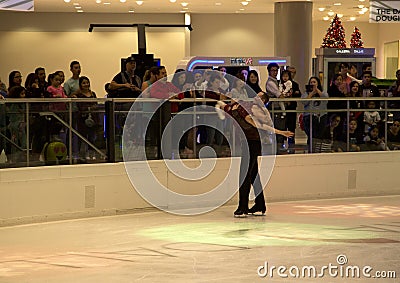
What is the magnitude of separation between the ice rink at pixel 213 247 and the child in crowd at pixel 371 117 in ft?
6.10

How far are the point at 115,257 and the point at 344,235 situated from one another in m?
3.06

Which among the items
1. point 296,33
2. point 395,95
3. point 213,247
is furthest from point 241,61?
point 213,247

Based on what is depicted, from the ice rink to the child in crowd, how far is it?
1858 mm

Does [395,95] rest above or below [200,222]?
above

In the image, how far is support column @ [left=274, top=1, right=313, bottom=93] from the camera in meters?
25.7

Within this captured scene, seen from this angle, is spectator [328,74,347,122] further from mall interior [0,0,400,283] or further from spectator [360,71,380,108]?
mall interior [0,0,400,283]

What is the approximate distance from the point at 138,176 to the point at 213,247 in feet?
11.2

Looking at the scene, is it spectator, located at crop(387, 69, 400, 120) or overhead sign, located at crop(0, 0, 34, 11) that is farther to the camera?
overhead sign, located at crop(0, 0, 34, 11)

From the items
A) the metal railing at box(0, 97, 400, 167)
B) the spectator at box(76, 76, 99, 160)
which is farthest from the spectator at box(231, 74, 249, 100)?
the spectator at box(76, 76, 99, 160)

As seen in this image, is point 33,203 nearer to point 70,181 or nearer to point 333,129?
point 70,181

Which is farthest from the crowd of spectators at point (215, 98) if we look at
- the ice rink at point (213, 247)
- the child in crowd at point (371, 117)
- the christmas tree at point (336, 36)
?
the christmas tree at point (336, 36)

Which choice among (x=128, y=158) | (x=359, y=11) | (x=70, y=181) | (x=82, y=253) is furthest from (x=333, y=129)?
(x=359, y=11)

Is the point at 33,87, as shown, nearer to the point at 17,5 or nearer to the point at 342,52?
the point at 17,5

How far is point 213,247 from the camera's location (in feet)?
35.4
